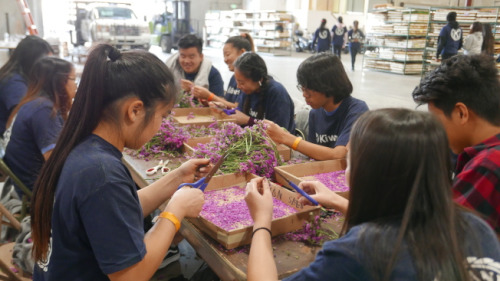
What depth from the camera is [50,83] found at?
7.52 ft

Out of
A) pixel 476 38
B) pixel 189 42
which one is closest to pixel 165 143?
pixel 189 42

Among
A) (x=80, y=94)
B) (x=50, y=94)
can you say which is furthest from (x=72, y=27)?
(x=80, y=94)

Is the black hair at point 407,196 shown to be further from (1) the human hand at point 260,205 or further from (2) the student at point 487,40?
(2) the student at point 487,40

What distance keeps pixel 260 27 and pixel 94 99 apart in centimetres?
1760

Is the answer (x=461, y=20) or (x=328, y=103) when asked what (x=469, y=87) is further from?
(x=461, y=20)

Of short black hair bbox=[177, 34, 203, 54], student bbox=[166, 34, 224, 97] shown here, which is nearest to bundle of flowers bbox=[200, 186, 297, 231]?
student bbox=[166, 34, 224, 97]

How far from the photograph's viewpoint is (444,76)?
1.48 m

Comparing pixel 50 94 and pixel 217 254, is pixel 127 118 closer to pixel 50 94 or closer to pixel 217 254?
pixel 217 254

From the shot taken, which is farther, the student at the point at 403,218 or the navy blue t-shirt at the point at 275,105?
the navy blue t-shirt at the point at 275,105

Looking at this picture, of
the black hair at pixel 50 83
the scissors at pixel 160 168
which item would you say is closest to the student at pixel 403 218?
the scissors at pixel 160 168

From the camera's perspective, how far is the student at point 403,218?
0.84 meters

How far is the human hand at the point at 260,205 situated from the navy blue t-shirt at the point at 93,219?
376 millimetres

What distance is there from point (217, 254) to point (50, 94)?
5.06 ft

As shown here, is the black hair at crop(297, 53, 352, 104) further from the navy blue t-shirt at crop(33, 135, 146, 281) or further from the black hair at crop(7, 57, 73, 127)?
the navy blue t-shirt at crop(33, 135, 146, 281)
